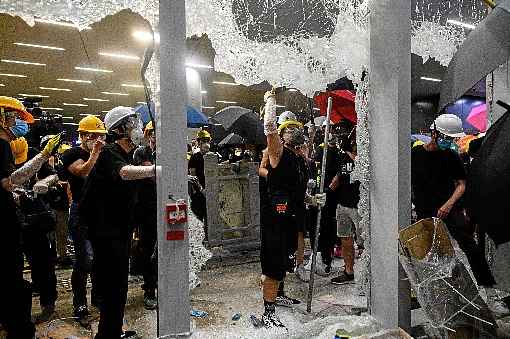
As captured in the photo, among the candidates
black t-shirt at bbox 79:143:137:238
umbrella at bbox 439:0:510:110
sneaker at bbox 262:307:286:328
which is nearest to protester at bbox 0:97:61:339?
black t-shirt at bbox 79:143:137:238

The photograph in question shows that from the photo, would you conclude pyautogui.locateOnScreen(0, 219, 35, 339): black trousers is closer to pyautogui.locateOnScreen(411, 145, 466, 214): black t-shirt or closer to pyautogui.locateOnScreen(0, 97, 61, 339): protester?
pyautogui.locateOnScreen(0, 97, 61, 339): protester

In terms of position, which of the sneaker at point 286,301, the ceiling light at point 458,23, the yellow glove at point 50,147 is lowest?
the sneaker at point 286,301

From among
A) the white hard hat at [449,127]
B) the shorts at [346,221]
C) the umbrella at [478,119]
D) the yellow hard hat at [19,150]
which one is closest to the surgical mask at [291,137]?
the shorts at [346,221]

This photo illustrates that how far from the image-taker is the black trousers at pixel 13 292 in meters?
2.99

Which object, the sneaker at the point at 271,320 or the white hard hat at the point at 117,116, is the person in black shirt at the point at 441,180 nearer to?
the sneaker at the point at 271,320

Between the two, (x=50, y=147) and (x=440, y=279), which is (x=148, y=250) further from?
(x=440, y=279)

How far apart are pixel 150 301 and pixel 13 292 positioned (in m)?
1.89

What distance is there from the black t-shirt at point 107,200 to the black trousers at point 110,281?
0.10 metres

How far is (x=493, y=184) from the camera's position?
8.30ft

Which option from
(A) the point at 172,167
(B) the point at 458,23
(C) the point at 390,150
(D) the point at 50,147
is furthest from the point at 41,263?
(B) the point at 458,23

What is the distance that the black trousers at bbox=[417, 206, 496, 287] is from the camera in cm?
404

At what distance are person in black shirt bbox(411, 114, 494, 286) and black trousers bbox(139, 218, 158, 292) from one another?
2.98 meters

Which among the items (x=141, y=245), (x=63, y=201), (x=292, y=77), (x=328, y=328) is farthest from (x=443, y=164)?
(x=63, y=201)

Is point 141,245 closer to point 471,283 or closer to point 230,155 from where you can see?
point 471,283
